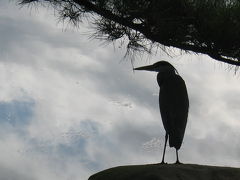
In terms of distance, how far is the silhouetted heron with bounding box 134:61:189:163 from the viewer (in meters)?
5.05

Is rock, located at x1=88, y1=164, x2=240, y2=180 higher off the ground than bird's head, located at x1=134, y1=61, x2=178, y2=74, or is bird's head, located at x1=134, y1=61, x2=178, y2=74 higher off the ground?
bird's head, located at x1=134, y1=61, x2=178, y2=74

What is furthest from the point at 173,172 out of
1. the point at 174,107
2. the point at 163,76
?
the point at 163,76

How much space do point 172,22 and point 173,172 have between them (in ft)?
4.33

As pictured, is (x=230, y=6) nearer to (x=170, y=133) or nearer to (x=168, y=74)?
(x=168, y=74)

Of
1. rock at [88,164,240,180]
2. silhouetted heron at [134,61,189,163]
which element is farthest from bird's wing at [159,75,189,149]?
rock at [88,164,240,180]

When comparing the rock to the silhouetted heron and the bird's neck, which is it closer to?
the silhouetted heron

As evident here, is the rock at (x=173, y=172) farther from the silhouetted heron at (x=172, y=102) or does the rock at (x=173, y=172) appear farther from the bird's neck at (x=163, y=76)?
the bird's neck at (x=163, y=76)

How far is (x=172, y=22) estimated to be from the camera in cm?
512

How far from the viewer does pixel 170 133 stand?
16.6 ft

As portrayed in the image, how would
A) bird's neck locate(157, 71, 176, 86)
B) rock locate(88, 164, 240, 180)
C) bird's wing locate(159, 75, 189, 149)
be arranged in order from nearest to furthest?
rock locate(88, 164, 240, 180) → bird's wing locate(159, 75, 189, 149) → bird's neck locate(157, 71, 176, 86)

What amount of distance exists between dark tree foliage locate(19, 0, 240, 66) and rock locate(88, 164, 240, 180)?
115 centimetres

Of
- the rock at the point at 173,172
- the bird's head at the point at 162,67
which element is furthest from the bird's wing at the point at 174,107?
the rock at the point at 173,172

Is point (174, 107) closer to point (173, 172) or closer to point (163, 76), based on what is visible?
point (163, 76)

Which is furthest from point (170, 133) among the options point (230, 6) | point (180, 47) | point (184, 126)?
point (230, 6)
